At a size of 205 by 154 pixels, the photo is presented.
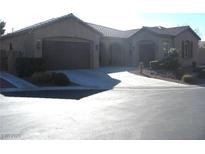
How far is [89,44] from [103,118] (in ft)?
67.4

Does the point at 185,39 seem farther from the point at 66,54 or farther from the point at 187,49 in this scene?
the point at 66,54

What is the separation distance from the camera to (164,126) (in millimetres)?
9602

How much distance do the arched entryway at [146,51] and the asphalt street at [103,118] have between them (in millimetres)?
20464

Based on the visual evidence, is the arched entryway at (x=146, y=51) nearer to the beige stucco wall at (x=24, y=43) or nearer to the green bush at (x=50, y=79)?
the beige stucco wall at (x=24, y=43)

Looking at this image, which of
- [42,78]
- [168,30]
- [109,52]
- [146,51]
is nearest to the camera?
[42,78]

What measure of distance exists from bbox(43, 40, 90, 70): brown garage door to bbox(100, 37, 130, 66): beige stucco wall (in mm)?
4420

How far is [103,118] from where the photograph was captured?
1075 centimetres

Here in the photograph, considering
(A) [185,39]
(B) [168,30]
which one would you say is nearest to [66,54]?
(B) [168,30]

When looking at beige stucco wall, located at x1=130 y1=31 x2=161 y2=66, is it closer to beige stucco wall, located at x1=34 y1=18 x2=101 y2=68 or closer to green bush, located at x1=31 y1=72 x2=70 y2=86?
beige stucco wall, located at x1=34 y1=18 x2=101 y2=68

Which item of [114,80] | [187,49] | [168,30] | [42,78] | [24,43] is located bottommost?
[114,80]

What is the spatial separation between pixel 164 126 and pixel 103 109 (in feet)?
11.1

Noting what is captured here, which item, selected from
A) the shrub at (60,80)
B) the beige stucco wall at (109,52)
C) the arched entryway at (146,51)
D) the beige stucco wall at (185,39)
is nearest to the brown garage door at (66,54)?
the beige stucco wall at (109,52)

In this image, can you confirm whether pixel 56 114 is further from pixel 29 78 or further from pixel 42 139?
pixel 29 78

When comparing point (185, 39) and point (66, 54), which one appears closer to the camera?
point (66, 54)
